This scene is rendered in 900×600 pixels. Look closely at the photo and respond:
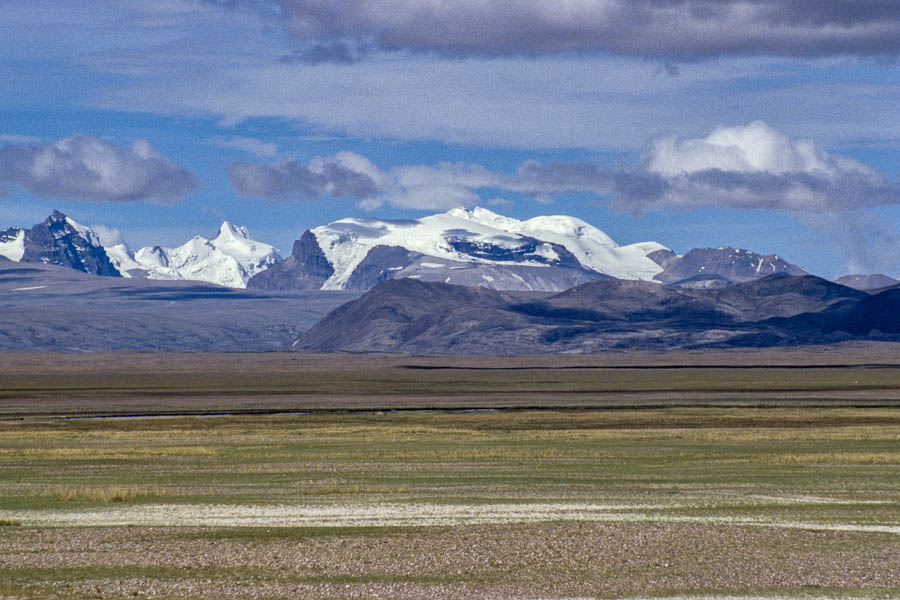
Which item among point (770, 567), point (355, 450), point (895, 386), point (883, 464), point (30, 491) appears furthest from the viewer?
point (895, 386)

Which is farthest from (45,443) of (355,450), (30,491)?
(30,491)

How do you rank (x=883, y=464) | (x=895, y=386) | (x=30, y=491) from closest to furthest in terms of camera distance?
(x=30, y=491)
(x=883, y=464)
(x=895, y=386)

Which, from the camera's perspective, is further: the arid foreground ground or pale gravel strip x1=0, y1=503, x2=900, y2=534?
pale gravel strip x1=0, y1=503, x2=900, y2=534

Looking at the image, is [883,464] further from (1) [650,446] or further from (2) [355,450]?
(2) [355,450]

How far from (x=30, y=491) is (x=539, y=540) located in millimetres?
23352

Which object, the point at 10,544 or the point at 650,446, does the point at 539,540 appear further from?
the point at 650,446

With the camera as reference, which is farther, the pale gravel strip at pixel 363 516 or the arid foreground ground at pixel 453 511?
the pale gravel strip at pixel 363 516

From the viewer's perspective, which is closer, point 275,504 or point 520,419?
point 275,504

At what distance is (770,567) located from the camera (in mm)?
28141

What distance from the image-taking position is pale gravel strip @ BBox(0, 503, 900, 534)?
1401 inches

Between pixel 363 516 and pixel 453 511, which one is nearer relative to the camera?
pixel 363 516

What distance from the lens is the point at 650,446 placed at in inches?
2788

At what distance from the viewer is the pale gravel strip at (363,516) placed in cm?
3559

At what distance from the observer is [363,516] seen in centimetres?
3772
